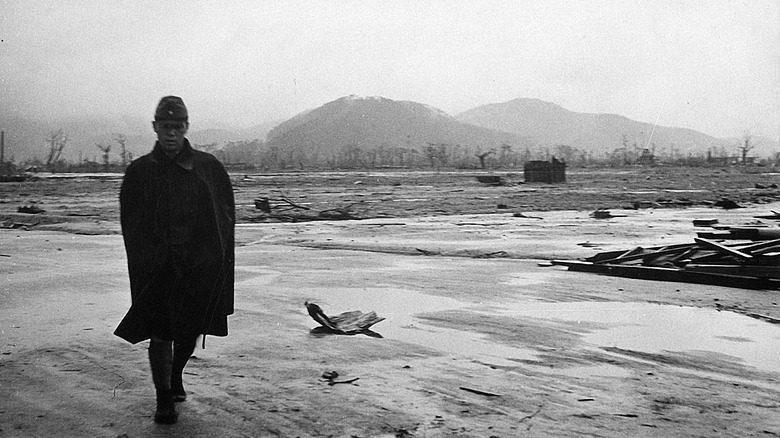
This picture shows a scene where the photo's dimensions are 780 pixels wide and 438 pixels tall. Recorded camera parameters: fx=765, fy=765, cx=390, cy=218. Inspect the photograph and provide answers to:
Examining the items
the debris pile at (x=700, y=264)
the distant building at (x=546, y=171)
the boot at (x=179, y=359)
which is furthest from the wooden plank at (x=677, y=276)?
the distant building at (x=546, y=171)

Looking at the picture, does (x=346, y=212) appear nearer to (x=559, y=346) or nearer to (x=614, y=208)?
(x=614, y=208)

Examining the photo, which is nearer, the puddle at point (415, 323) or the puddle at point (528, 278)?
the puddle at point (415, 323)

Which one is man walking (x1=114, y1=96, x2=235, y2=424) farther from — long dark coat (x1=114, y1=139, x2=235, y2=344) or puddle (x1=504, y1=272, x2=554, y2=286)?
puddle (x1=504, y1=272, x2=554, y2=286)

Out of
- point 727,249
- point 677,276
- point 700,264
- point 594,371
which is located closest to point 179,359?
point 594,371

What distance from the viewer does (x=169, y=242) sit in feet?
12.5

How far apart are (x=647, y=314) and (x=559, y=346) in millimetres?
1808

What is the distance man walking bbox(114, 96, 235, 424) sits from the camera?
3.83 m

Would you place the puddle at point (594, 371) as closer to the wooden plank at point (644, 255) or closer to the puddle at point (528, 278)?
the puddle at point (528, 278)

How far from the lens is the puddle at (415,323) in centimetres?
544

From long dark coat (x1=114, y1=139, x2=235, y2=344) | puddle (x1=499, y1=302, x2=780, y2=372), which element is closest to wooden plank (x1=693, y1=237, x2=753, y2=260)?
puddle (x1=499, y1=302, x2=780, y2=372)

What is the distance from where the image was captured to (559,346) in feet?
18.5

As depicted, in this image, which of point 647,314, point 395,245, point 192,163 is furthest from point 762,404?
point 395,245

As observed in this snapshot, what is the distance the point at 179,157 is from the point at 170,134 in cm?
12

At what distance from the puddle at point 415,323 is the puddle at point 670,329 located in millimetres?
757
